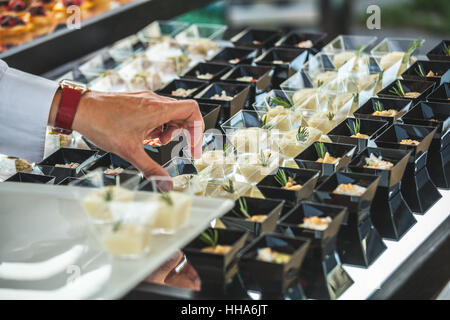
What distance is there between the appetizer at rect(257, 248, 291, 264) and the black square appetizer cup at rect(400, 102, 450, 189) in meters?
0.81

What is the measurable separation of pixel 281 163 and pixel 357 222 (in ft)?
1.38

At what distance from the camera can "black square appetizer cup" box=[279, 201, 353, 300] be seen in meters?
1.67

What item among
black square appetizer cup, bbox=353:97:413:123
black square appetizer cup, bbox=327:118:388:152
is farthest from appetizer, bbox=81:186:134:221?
black square appetizer cup, bbox=353:97:413:123

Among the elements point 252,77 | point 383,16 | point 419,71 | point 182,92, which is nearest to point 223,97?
point 182,92

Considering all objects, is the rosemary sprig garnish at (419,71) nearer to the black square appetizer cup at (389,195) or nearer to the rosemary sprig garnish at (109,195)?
the black square appetizer cup at (389,195)

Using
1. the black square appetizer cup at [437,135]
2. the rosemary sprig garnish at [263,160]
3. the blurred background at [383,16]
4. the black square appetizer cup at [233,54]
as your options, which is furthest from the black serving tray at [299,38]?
the blurred background at [383,16]

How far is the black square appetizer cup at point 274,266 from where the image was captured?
5.13ft

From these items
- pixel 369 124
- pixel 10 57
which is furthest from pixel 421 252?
pixel 10 57

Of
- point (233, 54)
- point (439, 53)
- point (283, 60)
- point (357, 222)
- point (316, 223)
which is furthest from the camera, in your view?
point (233, 54)

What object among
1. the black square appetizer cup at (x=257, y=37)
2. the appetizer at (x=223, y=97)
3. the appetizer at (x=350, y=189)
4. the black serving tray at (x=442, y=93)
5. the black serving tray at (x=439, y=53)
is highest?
the appetizer at (x=350, y=189)

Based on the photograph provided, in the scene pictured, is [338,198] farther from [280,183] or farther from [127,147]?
[127,147]

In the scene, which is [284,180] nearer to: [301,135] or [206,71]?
[301,135]

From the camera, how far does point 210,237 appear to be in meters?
1.67
